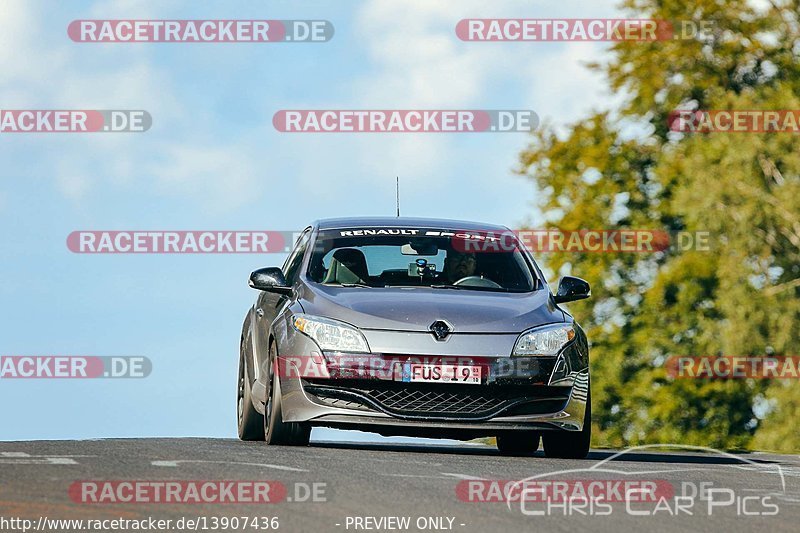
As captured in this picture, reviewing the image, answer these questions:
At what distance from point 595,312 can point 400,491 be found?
3255cm

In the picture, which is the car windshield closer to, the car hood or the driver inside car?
the driver inside car

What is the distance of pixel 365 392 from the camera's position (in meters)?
12.3

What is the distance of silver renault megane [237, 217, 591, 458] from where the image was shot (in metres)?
12.3

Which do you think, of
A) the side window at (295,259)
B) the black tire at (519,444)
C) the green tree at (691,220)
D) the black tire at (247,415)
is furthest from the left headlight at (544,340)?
the green tree at (691,220)

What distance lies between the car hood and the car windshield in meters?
0.35

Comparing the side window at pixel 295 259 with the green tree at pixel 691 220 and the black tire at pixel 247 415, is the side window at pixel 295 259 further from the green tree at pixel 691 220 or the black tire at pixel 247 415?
the green tree at pixel 691 220

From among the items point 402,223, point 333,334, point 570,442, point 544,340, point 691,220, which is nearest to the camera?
point 333,334

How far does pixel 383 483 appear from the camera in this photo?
32.0 ft

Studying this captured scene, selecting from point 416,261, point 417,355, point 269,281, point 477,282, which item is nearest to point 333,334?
point 417,355

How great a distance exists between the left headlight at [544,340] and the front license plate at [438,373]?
1.36ft

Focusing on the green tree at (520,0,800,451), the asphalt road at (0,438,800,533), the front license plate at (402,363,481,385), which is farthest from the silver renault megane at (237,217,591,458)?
the green tree at (520,0,800,451)

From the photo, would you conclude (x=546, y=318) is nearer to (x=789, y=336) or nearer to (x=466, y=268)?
(x=466, y=268)

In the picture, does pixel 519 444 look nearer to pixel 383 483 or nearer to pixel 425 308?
pixel 425 308

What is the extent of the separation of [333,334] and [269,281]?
1.16 metres
